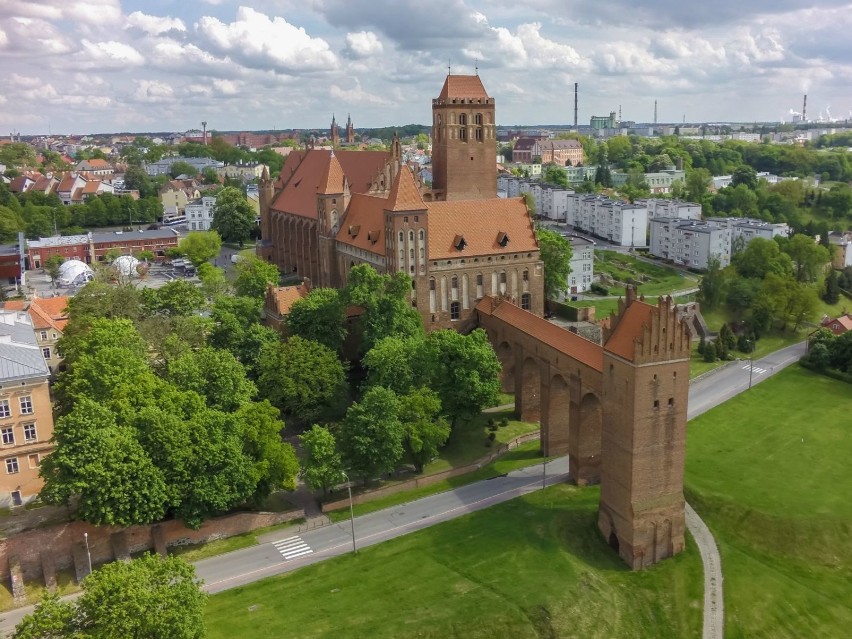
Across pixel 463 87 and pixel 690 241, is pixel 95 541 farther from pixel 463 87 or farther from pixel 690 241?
pixel 690 241

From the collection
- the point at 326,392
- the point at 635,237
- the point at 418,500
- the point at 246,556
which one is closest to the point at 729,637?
the point at 418,500

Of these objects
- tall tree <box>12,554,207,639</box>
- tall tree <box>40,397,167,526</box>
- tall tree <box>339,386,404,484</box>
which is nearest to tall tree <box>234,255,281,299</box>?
tall tree <box>339,386,404,484</box>

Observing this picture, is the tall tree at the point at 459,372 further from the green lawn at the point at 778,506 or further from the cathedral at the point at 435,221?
the green lawn at the point at 778,506

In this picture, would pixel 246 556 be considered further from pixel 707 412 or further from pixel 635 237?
pixel 635 237

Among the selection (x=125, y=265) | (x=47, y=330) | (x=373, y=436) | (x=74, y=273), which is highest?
(x=125, y=265)

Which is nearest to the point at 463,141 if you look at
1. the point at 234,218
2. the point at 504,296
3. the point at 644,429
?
the point at 504,296
